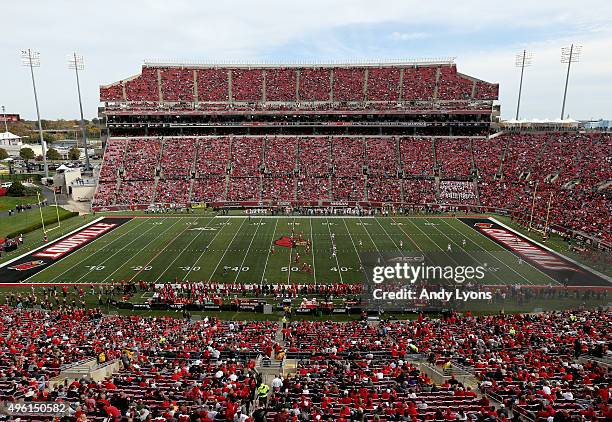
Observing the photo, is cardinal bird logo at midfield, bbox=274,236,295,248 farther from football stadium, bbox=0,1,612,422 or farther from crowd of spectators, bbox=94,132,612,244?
crowd of spectators, bbox=94,132,612,244

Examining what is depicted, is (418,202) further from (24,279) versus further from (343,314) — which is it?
(24,279)

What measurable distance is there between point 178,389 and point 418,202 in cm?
4210

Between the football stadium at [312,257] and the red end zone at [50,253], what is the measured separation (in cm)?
26

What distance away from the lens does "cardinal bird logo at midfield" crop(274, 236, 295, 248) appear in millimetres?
33438

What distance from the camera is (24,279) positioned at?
27.0 meters

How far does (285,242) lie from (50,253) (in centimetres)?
1740

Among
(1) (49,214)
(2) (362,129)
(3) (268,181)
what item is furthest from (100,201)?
(2) (362,129)

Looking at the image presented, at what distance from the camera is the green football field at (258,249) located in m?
27.0

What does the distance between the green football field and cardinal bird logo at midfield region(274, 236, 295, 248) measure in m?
0.54

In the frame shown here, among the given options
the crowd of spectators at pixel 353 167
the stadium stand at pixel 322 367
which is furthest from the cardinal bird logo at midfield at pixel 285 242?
the crowd of spectators at pixel 353 167

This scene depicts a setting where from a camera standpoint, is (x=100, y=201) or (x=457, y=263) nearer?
(x=457, y=263)

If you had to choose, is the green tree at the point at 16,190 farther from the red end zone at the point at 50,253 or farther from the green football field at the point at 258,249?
the green football field at the point at 258,249

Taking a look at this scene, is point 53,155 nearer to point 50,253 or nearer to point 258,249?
point 50,253

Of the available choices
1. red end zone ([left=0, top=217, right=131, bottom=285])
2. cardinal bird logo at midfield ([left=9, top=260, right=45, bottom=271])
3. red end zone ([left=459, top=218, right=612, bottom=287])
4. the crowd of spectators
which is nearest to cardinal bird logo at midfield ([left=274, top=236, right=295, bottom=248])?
red end zone ([left=0, top=217, right=131, bottom=285])
